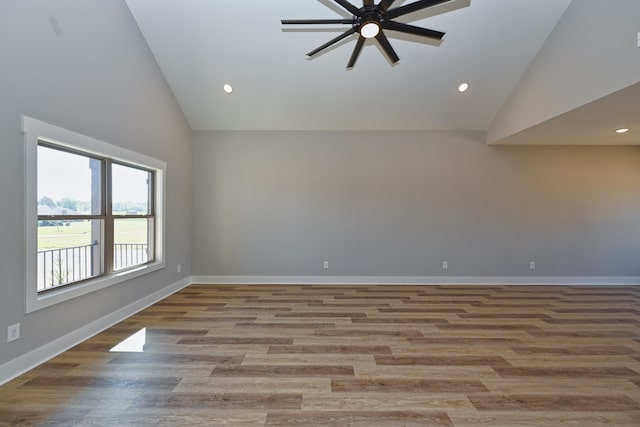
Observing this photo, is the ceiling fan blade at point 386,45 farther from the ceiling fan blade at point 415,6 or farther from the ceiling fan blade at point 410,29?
the ceiling fan blade at point 415,6

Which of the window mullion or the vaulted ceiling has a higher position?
the vaulted ceiling

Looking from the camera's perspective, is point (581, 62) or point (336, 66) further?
point (336, 66)

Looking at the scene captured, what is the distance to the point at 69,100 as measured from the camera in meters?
2.98

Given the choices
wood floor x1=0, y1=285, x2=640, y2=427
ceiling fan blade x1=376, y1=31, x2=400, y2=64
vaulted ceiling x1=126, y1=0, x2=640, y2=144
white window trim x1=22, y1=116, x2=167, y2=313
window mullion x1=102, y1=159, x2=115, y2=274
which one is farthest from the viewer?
vaulted ceiling x1=126, y1=0, x2=640, y2=144

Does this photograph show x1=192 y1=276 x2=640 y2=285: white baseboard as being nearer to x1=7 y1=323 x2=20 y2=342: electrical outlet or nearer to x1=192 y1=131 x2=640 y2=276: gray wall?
x1=192 y1=131 x2=640 y2=276: gray wall

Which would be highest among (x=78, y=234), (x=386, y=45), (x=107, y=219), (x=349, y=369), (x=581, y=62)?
(x=581, y=62)

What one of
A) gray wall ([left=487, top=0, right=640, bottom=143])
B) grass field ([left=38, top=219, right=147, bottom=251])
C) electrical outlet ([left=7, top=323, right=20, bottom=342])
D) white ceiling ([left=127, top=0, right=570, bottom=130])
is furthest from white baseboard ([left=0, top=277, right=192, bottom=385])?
gray wall ([left=487, top=0, right=640, bottom=143])

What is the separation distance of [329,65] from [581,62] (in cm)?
299

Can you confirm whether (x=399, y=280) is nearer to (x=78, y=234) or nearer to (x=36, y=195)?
(x=78, y=234)

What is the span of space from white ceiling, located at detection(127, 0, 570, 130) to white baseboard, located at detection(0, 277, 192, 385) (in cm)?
320

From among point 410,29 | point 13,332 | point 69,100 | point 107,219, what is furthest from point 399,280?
point 69,100

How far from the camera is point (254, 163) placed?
5.75 meters

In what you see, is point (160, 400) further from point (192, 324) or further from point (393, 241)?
point (393, 241)

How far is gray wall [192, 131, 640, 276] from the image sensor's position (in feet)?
18.7
